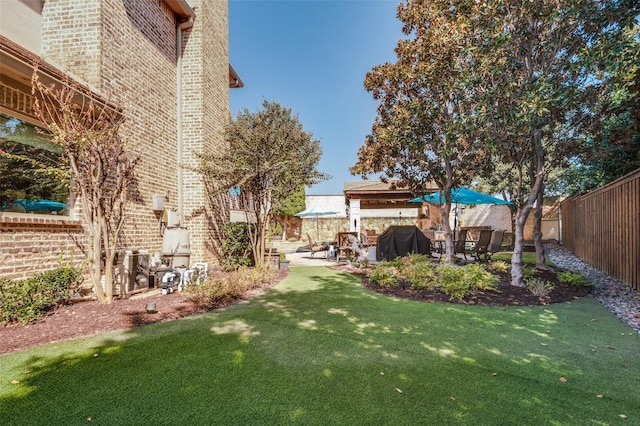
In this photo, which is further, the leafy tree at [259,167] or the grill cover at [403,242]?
the grill cover at [403,242]

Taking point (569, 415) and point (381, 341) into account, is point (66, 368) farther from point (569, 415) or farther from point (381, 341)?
point (569, 415)

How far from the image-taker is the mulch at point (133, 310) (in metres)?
3.87

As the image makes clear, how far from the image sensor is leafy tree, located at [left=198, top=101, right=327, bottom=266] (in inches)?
328

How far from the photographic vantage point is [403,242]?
34.2 ft

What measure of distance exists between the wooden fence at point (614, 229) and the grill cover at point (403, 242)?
4541 mm

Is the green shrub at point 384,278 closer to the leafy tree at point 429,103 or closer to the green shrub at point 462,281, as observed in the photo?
the green shrub at point 462,281

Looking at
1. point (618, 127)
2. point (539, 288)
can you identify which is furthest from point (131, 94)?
point (618, 127)

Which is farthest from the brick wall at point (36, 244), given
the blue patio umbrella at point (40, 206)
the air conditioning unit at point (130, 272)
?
the air conditioning unit at point (130, 272)

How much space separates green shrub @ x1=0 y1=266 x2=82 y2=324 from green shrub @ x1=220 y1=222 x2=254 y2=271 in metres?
4.33

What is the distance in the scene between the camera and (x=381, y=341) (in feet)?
12.5

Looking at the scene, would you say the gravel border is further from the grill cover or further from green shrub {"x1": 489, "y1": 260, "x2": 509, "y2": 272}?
the grill cover

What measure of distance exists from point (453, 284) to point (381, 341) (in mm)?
2902

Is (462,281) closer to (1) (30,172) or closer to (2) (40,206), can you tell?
(2) (40,206)

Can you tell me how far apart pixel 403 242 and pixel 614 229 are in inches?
206
